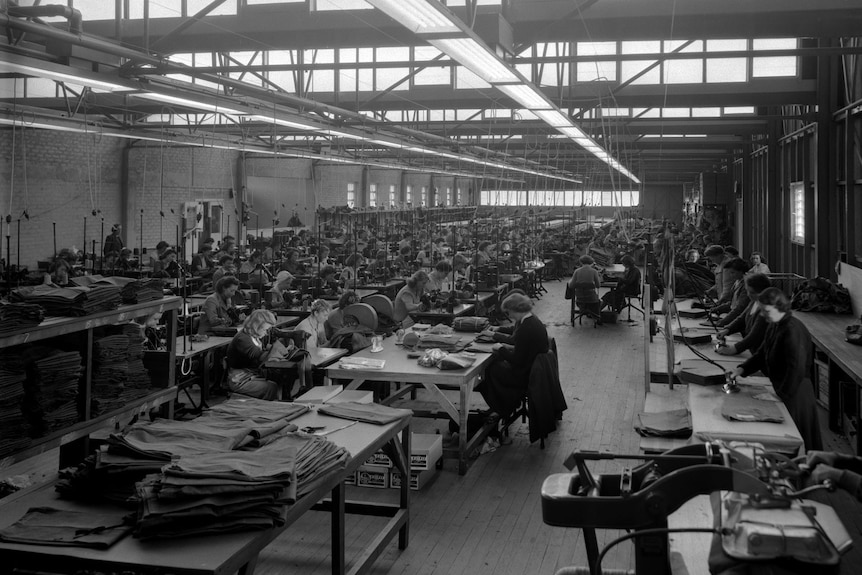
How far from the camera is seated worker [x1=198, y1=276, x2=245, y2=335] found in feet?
29.1

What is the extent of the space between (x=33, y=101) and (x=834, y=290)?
13.1 m

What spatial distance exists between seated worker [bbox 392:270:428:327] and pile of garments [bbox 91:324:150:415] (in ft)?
16.9

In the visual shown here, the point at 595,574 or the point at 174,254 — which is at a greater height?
the point at 174,254

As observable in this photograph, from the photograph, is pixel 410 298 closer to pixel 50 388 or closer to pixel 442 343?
pixel 442 343

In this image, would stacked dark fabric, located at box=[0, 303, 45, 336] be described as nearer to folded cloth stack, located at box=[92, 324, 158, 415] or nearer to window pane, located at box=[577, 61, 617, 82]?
folded cloth stack, located at box=[92, 324, 158, 415]

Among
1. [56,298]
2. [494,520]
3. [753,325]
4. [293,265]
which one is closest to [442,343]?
[494,520]

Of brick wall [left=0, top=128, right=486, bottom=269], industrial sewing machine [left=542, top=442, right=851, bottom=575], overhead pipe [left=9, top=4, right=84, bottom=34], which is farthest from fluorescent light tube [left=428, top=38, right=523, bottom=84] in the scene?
brick wall [left=0, top=128, right=486, bottom=269]

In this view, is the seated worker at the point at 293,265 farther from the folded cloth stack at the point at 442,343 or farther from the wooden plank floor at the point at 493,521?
the folded cloth stack at the point at 442,343

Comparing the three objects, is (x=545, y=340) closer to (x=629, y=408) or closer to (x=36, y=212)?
(x=629, y=408)

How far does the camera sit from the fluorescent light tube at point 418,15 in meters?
4.03

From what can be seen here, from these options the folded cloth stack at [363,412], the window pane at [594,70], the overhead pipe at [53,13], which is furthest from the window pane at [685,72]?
the folded cloth stack at [363,412]

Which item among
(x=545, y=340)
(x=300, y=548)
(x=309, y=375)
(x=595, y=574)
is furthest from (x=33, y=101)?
(x=595, y=574)

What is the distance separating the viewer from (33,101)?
14.8 metres

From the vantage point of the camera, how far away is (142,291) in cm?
516
